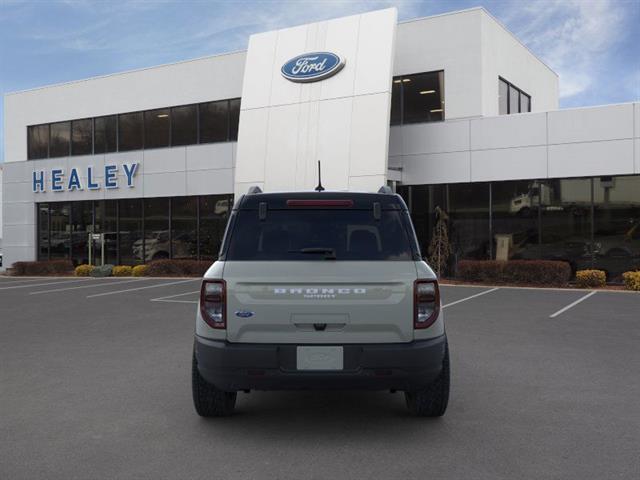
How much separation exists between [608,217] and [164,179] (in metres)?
16.4

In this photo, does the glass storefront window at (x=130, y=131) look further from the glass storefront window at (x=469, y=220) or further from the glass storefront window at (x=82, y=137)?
the glass storefront window at (x=469, y=220)

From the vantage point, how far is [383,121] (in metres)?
17.5

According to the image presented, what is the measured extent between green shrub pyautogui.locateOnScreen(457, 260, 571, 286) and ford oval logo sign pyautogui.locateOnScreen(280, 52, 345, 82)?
7.19 m

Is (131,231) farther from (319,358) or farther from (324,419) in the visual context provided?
(319,358)

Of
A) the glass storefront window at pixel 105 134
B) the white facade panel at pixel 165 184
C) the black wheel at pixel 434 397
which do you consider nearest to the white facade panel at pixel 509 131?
the white facade panel at pixel 165 184

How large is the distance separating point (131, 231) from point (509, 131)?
51.4ft

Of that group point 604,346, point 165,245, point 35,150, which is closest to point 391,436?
point 604,346

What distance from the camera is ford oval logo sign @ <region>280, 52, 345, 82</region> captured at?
1853 cm

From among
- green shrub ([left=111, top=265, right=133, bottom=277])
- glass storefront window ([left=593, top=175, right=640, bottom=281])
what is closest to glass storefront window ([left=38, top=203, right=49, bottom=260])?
green shrub ([left=111, top=265, right=133, bottom=277])

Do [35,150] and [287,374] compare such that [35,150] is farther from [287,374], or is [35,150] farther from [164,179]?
[287,374]

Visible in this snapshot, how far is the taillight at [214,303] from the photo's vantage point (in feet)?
13.9

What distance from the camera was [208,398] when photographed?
481 cm

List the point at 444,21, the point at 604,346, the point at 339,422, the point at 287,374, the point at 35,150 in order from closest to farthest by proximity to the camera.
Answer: the point at 287,374
the point at 339,422
the point at 604,346
the point at 444,21
the point at 35,150

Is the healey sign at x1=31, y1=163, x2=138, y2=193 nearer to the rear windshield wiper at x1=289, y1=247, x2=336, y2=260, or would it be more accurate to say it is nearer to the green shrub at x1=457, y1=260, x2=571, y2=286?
the green shrub at x1=457, y1=260, x2=571, y2=286
